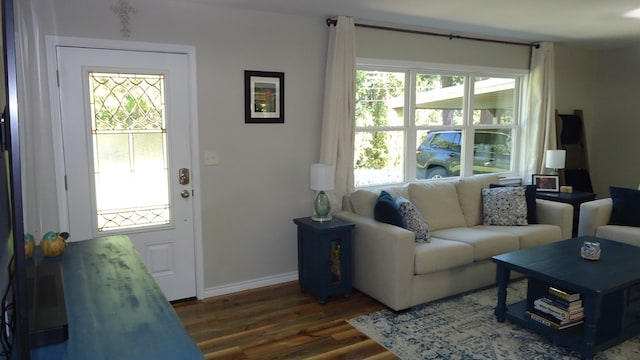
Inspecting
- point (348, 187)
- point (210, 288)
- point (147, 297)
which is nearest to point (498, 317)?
point (348, 187)

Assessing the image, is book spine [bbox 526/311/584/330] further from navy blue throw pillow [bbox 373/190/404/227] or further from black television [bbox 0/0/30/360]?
black television [bbox 0/0/30/360]

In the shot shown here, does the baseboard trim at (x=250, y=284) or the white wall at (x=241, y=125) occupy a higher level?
the white wall at (x=241, y=125)

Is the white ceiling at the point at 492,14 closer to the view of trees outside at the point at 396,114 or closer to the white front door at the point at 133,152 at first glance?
the view of trees outside at the point at 396,114

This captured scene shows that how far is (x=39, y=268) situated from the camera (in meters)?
1.82

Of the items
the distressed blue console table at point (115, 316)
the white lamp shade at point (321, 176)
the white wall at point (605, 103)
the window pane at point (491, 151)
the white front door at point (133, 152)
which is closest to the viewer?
the distressed blue console table at point (115, 316)

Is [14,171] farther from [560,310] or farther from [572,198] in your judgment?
[572,198]

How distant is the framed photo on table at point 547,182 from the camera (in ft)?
17.2

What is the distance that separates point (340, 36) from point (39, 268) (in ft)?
9.73

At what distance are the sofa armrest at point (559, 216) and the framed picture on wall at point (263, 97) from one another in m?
2.70

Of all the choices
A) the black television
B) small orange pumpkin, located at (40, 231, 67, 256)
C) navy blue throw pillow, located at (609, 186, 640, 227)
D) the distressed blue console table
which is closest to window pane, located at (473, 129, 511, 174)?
navy blue throw pillow, located at (609, 186, 640, 227)

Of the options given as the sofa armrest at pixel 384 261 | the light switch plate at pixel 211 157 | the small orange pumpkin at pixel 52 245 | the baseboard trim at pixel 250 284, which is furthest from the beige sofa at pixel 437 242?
the small orange pumpkin at pixel 52 245

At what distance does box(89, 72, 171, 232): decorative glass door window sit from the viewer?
327 centimetres

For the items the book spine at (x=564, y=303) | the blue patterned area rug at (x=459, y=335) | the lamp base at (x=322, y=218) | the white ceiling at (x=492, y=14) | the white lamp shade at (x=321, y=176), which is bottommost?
the blue patterned area rug at (x=459, y=335)

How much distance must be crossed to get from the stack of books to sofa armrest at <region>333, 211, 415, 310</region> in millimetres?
888
